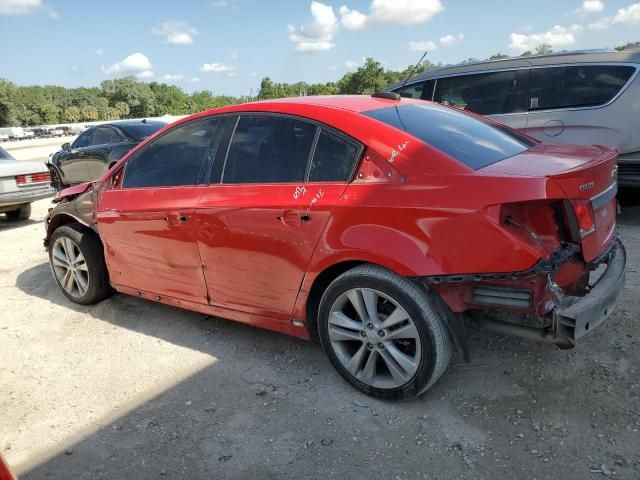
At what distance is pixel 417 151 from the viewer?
2605 mm

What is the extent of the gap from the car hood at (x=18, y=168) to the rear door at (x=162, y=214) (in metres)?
5.08

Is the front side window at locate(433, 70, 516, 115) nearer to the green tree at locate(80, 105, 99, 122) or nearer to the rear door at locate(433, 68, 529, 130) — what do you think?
the rear door at locate(433, 68, 529, 130)

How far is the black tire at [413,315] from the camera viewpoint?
99.7 inches

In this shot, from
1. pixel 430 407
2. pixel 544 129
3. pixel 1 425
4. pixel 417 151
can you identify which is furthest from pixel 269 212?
pixel 544 129

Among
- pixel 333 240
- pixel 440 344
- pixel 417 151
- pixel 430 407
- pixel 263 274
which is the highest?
pixel 417 151

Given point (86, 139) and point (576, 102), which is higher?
point (576, 102)

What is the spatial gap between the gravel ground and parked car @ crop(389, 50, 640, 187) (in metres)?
2.34

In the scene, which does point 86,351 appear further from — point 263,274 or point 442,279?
point 442,279

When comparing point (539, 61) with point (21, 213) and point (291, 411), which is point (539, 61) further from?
point (21, 213)

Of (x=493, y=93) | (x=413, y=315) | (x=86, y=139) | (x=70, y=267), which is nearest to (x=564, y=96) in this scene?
(x=493, y=93)

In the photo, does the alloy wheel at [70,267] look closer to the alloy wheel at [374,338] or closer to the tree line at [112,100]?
the alloy wheel at [374,338]

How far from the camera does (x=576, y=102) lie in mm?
5723

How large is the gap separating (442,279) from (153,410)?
1813 millimetres

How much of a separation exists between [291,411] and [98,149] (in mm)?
8949
